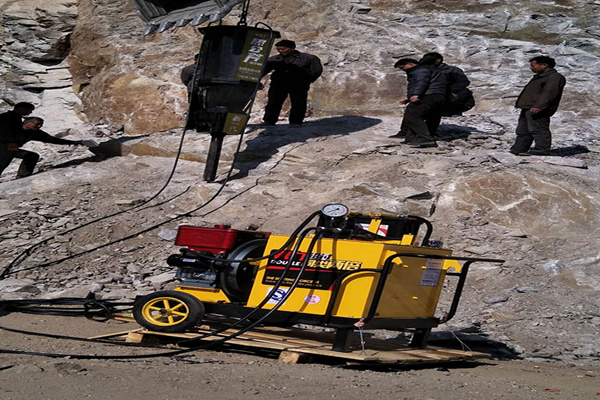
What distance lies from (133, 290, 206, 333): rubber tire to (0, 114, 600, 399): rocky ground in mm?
354

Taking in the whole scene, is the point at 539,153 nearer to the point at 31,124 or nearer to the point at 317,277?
the point at 317,277

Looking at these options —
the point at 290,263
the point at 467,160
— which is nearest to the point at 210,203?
the point at 467,160

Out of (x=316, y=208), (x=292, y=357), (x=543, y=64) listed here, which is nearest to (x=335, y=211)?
(x=292, y=357)

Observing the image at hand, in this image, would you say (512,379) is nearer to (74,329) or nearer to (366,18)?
(74,329)

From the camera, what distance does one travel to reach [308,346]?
18.7 ft

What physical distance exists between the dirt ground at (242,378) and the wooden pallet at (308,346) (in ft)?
0.25

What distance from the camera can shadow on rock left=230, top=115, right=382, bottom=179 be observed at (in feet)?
36.1

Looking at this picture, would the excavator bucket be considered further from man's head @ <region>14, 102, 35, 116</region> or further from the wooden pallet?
the wooden pallet

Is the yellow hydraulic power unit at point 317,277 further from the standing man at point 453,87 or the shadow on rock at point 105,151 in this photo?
the shadow on rock at point 105,151

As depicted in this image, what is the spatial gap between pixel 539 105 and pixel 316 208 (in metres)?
3.33

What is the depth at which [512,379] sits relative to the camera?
5.36m

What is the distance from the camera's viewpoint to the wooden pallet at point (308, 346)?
5434mm

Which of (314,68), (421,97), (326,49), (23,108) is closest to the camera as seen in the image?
(421,97)

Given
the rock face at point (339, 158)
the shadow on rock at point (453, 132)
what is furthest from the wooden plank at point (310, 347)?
the shadow on rock at point (453, 132)
